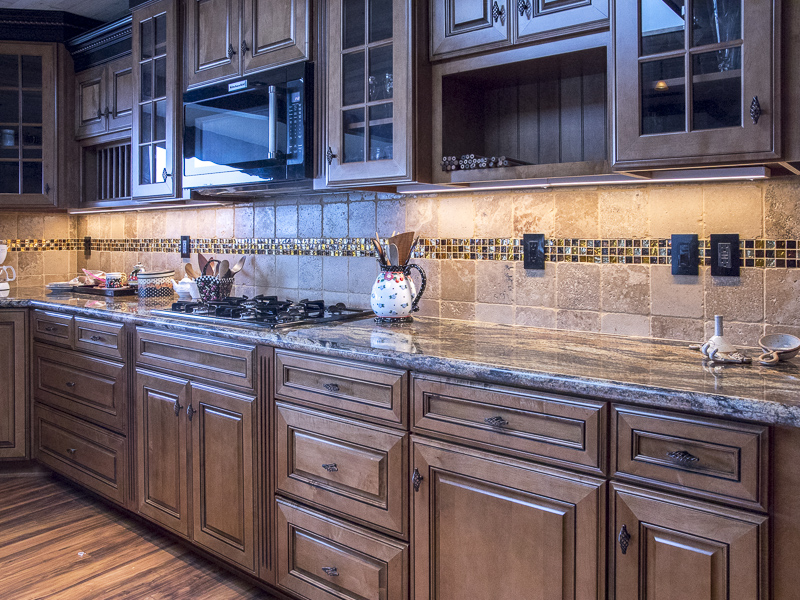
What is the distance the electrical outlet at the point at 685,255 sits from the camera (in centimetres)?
177

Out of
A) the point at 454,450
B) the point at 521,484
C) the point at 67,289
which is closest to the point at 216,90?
the point at 67,289

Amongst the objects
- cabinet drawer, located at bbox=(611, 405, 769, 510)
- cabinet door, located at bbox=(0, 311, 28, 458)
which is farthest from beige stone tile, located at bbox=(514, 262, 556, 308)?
cabinet door, located at bbox=(0, 311, 28, 458)

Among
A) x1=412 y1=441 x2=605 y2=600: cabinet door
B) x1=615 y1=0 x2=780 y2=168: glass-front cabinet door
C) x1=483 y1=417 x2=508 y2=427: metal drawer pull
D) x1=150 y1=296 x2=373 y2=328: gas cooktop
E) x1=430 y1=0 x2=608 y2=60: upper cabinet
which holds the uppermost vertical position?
x1=430 y1=0 x2=608 y2=60: upper cabinet

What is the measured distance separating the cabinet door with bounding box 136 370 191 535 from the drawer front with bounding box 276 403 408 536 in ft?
1.76

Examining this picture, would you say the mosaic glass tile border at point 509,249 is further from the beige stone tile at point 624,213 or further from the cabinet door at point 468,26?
the cabinet door at point 468,26

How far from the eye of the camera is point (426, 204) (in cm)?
237

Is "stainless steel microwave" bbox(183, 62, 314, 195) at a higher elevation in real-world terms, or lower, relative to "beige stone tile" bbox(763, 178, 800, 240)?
higher

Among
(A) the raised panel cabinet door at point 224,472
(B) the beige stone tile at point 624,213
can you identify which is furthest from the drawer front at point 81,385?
(B) the beige stone tile at point 624,213

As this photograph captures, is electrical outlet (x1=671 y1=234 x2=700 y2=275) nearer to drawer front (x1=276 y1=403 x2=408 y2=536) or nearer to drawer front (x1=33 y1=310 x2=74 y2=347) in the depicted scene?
drawer front (x1=276 y1=403 x2=408 y2=536)

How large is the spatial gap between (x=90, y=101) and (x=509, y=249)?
103 inches

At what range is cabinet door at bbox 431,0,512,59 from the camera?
1796 mm

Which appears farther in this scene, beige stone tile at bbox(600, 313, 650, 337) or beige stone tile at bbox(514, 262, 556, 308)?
beige stone tile at bbox(514, 262, 556, 308)

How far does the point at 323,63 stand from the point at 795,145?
5.01ft

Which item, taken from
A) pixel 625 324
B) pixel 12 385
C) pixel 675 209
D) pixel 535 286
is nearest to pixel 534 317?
pixel 535 286
